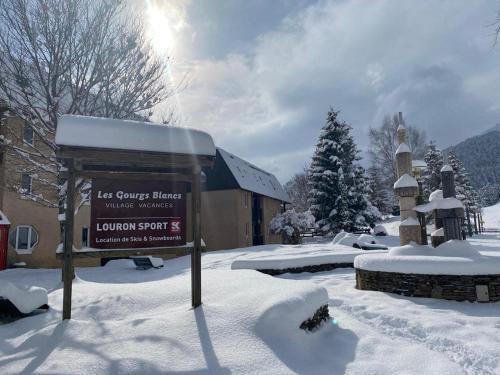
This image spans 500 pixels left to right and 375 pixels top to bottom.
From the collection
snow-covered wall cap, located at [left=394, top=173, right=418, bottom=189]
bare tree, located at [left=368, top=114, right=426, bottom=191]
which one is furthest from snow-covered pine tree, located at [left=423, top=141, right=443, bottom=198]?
snow-covered wall cap, located at [left=394, top=173, right=418, bottom=189]

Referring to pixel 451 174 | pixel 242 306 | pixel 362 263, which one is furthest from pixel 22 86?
pixel 451 174

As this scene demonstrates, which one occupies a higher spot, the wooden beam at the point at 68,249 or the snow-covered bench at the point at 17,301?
the wooden beam at the point at 68,249

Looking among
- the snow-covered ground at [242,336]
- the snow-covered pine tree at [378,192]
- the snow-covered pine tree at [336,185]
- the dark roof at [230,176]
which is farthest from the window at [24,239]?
the snow-covered pine tree at [378,192]

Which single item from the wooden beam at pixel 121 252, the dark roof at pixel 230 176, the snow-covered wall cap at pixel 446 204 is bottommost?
the wooden beam at pixel 121 252

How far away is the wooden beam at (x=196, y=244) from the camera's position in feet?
17.0

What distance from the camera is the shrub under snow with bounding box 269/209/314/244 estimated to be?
26328mm

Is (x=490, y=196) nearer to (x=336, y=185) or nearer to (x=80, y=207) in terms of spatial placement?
(x=336, y=185)

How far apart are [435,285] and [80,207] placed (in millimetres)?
13921

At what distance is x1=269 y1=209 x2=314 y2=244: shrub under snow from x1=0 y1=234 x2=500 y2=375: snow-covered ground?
19605 millimetres

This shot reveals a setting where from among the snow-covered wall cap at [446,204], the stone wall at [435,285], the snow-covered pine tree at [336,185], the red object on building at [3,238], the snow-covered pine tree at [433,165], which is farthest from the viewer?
the snow-covered pine tree at [433,165]

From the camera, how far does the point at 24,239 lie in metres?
18.2

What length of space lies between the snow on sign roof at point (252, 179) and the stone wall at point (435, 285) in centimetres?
1780

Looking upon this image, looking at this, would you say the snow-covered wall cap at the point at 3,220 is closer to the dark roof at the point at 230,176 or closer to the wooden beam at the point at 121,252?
the dark roof at the point at 230,176

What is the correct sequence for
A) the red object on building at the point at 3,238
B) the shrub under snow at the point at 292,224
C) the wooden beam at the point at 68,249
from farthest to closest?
1. the shrub under snow at the point at 292,224
2. the red object on building at the point at 3,238
3. the wooden beam at the point at 68,249
